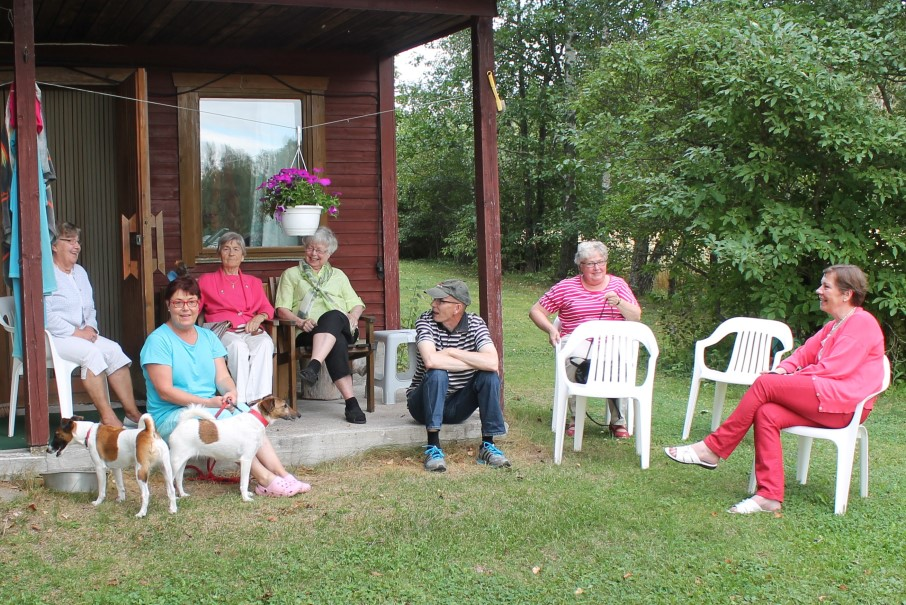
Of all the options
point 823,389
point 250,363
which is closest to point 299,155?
point 250,363

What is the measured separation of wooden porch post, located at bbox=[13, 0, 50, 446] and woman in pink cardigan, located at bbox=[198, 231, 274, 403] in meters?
1.06

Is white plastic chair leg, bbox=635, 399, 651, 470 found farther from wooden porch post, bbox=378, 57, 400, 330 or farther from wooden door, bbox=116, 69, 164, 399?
wooden door, bbox=116, 69, 164, 399

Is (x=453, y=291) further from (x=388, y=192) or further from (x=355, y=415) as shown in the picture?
(x=388, y=192)

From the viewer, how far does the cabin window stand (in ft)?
21.4

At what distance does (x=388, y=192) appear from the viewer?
23.2 feet

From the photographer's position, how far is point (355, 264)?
23.1 ft

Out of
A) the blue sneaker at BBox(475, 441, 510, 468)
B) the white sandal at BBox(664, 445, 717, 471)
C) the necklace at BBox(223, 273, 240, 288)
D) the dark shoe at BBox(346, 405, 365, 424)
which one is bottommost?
the blue sneaker at BBox(475, 441, 510, 468)

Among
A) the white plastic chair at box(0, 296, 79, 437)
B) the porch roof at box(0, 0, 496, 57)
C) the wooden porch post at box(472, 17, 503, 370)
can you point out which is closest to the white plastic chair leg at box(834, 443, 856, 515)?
the wooden porch post at box(472, 17, 503, 370)

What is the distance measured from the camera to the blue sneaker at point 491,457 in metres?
5.10

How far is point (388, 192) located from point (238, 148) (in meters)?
1.10

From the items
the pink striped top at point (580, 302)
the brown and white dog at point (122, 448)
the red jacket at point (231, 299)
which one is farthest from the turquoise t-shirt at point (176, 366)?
the pink striped top at point (580, 302)

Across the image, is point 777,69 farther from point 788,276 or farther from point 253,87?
point 253,87

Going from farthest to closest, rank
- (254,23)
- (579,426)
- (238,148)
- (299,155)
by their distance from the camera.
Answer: (299,155)
(238,148)
(254,23)
(579,426)

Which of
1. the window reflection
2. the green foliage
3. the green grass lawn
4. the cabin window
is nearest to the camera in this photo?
the green grass lawn
